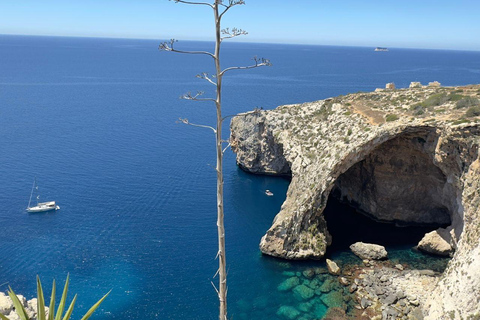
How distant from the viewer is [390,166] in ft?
159

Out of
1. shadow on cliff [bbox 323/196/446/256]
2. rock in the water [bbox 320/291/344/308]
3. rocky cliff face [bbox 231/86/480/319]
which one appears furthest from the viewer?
shadow on cliff [bbox 323/196/446/256]

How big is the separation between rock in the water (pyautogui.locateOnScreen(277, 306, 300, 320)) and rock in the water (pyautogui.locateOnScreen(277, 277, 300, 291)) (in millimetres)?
2583

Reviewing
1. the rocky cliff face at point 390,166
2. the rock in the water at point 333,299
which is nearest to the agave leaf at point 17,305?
the rock in the water at point 333,299

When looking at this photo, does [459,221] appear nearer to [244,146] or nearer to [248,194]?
[248,194]

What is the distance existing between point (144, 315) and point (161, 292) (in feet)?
10.2

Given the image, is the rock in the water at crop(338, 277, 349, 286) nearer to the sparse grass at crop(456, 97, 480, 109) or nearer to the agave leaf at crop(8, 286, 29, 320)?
the sparse grass at crop(456, 97, 480, 109)

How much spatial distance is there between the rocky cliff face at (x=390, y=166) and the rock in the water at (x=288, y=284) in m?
3.21

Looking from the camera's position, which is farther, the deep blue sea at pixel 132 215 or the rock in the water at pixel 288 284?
the rock in the water at pixel 288 284

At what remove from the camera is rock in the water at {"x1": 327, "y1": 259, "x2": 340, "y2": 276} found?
38.8m

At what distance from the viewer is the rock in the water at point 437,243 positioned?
41500 millimetres


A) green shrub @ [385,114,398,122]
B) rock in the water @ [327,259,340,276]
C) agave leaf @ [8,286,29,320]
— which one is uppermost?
green shrub @ [385,114,398,122]

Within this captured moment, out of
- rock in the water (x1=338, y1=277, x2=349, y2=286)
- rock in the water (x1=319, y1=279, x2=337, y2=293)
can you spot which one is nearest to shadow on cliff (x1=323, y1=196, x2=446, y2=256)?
rock in the water (x1=338, y1=277, x2=349, y2=286)

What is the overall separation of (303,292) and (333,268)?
4.35 metres

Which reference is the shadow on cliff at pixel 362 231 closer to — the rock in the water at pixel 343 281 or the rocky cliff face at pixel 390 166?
the rocky cliff face at pixel 390 166
